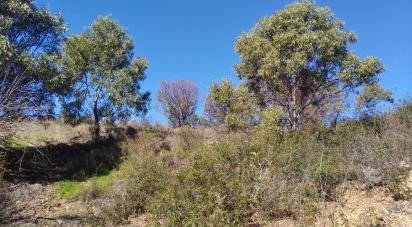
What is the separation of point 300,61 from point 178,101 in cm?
1982

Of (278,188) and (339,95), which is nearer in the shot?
(278,188)

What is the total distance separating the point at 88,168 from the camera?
→ 17.1 m

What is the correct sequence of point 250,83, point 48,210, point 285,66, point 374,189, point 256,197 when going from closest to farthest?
point 256,197, point 374,189, point 48,210, point 285,66, point 250,83

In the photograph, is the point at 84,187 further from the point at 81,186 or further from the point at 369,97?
the point at 369,97

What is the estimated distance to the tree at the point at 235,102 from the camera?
15219 millimetres

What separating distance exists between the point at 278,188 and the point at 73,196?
7.37 m

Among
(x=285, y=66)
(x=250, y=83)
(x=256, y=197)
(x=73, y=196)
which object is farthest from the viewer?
(x=250, y=83)

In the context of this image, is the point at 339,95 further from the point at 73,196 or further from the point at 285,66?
the point at 73,196

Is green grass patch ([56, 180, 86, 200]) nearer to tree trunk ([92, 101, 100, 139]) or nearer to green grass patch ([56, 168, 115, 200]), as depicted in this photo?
green grass patch ([56, 168, 115, 200])

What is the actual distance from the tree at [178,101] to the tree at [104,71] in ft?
36.7

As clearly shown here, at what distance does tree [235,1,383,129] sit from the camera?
48.2ft

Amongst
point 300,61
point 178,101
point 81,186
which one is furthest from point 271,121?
point 178,101

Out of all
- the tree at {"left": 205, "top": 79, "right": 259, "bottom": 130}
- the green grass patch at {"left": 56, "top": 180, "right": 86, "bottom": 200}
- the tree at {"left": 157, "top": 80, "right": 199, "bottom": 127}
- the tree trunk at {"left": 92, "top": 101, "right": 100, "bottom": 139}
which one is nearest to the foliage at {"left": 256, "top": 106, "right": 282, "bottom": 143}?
the tree at {"left": 205, "top": 79, "right": 259, "bottom": 130}

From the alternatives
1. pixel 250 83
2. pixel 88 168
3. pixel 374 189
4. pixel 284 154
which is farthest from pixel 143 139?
pixel 374 189
